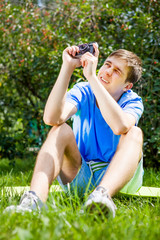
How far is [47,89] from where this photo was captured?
11.3ft

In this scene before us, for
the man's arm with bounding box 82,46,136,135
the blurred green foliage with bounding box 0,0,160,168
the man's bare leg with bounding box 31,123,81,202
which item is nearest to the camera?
the man's bare leg with bounding box 31,123,81,202

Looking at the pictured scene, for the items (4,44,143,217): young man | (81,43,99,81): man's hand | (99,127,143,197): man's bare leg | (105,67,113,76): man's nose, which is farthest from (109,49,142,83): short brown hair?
(99,127,143,197): man's bare leg

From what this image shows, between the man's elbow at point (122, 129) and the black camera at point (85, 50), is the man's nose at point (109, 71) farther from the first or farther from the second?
the man's elbow at point (122, 129)

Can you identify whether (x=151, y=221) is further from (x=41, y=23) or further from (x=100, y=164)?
(x=41, y=23)

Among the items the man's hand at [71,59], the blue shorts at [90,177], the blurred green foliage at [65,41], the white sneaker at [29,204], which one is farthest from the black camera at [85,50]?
the blurred green foliage at [65,41]

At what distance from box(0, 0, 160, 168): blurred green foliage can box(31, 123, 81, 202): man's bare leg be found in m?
1.27

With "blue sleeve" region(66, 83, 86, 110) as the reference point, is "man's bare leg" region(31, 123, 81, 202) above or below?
below

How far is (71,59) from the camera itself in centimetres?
177

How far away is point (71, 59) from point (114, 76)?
0.97ft

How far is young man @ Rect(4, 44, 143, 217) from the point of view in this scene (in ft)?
4.63

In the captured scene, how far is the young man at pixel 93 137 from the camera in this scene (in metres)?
1.41

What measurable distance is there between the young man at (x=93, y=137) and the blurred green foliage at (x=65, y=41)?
3.09ft

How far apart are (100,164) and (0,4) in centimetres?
221

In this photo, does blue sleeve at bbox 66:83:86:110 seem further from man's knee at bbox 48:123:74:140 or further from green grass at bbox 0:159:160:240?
green grass at bbox 0:159:160:240
